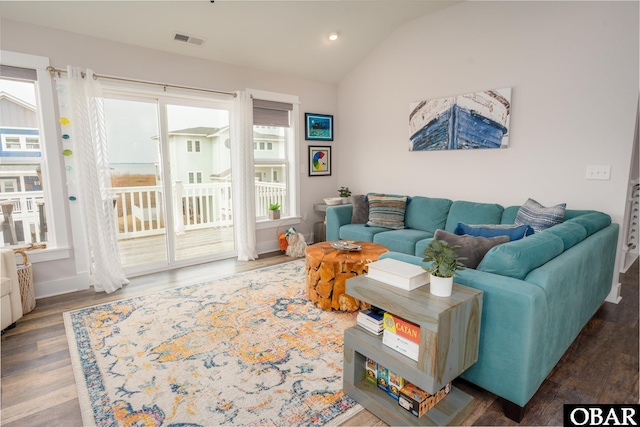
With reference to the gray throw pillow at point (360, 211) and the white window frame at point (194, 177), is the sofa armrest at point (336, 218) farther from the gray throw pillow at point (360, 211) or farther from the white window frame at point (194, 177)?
the white window frame at point (194, 177)

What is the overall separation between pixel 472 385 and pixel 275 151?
3.73 metres

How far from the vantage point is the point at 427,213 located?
3961 mm

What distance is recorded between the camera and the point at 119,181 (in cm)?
372

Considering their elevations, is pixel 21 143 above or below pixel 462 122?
below

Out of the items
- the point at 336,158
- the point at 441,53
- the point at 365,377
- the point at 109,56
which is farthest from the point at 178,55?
the point at 365,377

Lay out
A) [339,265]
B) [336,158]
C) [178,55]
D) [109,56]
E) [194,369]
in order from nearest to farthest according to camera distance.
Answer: [194,369] → [339,265] → [109,56] → [178,55] → [336,158]

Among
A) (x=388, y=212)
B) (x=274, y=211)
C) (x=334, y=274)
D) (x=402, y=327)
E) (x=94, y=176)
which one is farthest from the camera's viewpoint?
(x=274, y=211)

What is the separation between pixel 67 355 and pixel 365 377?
6.39 feet

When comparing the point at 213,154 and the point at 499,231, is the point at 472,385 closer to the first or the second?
the point at 499,231

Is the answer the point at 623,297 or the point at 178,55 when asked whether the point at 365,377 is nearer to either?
the point at 623,297

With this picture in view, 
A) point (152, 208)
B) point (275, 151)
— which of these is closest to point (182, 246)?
point (152, 208)

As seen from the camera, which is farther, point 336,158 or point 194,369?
point 336,158

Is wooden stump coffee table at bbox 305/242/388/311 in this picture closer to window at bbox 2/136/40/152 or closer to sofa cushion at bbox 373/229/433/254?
sofa cushion at bbox 373/229/433/254

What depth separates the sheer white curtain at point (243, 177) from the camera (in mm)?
4133
